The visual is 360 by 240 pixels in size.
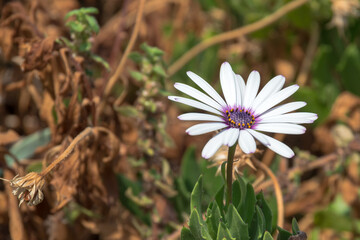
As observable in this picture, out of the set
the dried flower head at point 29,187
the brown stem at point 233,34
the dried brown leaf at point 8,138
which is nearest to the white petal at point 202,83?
the dried flower head at point 29,187

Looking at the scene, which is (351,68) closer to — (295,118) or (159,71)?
(159,71)

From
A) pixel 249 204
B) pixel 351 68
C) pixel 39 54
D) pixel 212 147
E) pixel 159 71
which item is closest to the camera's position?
pixel 212 147

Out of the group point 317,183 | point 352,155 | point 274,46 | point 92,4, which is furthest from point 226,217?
point 92,4

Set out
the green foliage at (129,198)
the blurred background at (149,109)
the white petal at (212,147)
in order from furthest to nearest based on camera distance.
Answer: the green foliage at (129,198)
the blurred background at (149,109)
the white petal at (212,147)

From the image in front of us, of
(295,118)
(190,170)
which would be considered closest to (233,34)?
(190,170)

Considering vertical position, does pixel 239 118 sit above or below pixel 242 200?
above

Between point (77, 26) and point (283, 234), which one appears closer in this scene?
point (283, 234)

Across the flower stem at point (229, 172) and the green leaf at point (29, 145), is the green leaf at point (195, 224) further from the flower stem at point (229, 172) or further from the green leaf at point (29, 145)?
the green leaf at point (29, 145)

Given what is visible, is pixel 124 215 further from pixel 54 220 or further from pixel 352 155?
pixel 352 155
